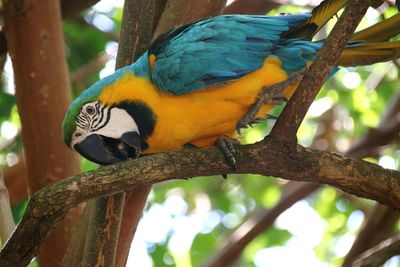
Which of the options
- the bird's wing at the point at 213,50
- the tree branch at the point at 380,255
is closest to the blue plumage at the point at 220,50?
the bird's wing at the point at 213,50

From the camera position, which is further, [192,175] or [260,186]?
[260,186]

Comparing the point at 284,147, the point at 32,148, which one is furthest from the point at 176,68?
the point at 32,148

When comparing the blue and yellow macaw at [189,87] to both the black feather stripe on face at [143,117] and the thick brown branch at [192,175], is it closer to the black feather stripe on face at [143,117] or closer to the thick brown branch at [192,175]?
the black feather stripe on face at [143,117]

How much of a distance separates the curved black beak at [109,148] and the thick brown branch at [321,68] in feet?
2.00

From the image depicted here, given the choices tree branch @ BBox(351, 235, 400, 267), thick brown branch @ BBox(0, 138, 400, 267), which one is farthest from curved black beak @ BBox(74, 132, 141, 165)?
tree branch @ BBox(351, 235, 400, 267)

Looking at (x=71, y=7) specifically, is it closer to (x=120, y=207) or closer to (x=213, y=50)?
(x=213, y=50)

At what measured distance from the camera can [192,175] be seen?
7.02 ft

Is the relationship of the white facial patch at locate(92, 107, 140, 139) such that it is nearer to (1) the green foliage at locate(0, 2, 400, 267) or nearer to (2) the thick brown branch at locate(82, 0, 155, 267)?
(2) the thick brown branch at locate(82, 0, 155, 267)

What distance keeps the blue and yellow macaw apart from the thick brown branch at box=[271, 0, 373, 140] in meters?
0.42

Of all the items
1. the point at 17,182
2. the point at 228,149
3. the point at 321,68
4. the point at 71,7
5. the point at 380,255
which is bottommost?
the point at 380,255

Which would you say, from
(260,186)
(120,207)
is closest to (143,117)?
(120,207)

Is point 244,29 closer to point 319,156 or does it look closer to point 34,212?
point 319,156

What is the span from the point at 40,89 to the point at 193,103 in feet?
2.76

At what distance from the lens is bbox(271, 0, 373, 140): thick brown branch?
212cm
